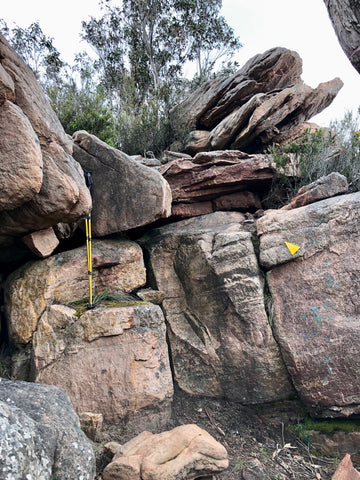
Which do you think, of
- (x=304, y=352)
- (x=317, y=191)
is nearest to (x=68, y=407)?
(x=304, y=352)

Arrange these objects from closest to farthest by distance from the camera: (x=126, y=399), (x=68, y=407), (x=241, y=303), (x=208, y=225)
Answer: (x=68, y=407)
(x=126, y=399)
(x=241, y=303)
(x=208, y=225)

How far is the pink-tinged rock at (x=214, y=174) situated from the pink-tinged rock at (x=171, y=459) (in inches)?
172

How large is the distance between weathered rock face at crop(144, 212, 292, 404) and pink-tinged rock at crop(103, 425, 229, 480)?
5.35ft

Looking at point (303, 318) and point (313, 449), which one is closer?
point (313, 449)

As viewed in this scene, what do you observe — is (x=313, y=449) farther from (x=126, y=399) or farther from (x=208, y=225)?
(x=208, y=225)

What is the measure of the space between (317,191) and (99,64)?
13850mm

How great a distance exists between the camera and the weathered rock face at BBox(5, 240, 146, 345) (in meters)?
4.95

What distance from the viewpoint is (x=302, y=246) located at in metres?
5.05

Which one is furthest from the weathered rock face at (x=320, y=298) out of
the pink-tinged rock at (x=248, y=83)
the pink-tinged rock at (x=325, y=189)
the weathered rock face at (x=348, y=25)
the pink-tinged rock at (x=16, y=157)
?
the pink-tinged rock at (x=248, y=83)

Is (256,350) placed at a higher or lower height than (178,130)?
lower

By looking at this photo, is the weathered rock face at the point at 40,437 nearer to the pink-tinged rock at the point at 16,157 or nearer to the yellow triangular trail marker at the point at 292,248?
the pink-tinged rock at the point at 16,157

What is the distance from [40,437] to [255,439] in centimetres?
329

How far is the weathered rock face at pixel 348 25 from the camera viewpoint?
1377 millimetres

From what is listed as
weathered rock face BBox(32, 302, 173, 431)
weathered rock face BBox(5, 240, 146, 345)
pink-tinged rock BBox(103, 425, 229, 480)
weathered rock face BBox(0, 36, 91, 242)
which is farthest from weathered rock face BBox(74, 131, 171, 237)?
pink-tinged rock BBox(103, 425, 229, 480)
